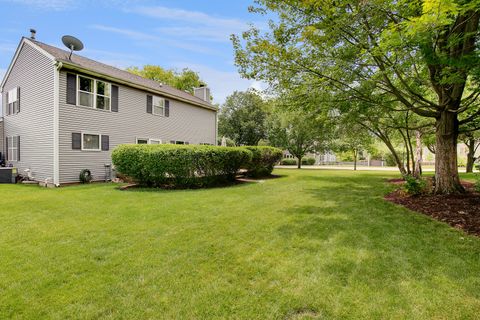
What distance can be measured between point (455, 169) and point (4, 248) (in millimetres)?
10281

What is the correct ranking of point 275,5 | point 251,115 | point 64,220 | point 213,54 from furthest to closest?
point 251,115 < point 213,54 < point 275,5 < point 64,220

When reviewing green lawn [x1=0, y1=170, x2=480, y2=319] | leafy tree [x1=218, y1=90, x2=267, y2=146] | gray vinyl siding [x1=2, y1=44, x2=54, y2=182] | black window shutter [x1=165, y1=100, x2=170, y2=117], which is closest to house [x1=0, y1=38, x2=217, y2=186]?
gray vinyl siding [x1=2, y1=44, x2=54, y2=182]

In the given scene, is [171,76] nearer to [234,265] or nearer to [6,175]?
[6,175]

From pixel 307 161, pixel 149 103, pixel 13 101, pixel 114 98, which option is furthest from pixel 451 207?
pixel 307 161

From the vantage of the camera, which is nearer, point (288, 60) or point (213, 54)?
point (288, 60)

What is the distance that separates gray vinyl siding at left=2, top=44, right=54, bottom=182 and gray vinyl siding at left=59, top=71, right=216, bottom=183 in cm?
55

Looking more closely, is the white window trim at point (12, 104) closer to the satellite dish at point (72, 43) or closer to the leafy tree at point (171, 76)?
the satellite dish at point (72, 43)

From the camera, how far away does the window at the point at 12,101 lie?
1332cm

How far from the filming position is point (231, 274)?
3.00 m

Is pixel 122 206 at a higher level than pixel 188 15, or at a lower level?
lower

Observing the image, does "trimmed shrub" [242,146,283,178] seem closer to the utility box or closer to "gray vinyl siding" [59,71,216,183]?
"gray vinyl siding" [59,71,216,183]

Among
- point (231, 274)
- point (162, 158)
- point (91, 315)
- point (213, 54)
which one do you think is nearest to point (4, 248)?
point (91, 315)

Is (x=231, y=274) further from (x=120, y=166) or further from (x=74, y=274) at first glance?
(x=120, y=166)

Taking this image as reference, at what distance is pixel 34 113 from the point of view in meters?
11.8
